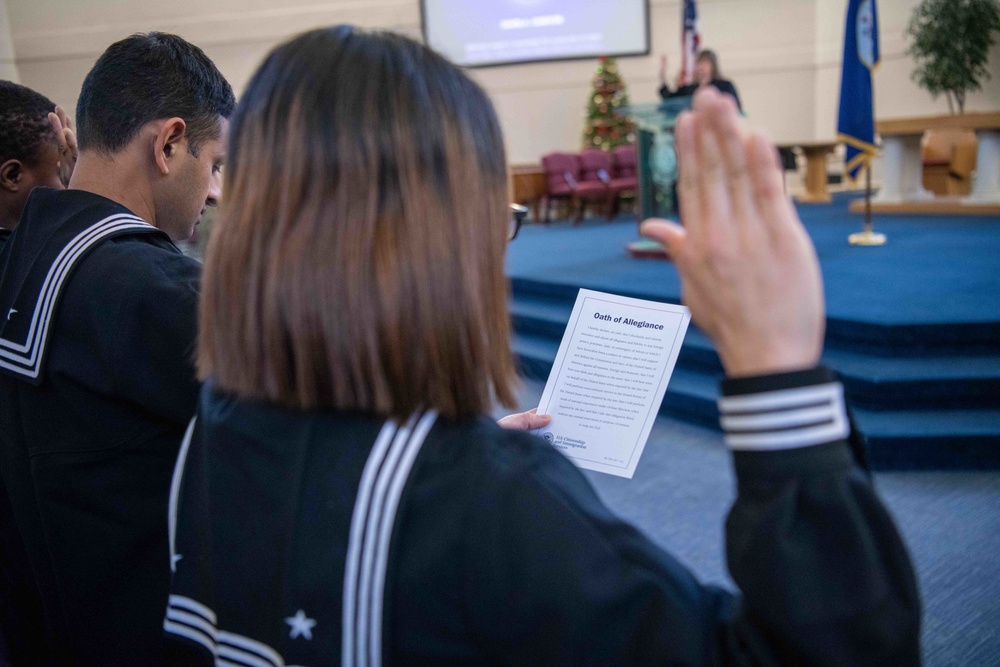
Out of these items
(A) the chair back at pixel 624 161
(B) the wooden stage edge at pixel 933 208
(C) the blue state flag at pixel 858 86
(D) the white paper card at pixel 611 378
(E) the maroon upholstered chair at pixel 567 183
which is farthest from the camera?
(A) the chair back at pixel 624 161

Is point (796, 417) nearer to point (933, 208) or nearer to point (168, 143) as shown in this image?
point (168, 143)

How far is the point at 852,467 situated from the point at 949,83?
385 inches

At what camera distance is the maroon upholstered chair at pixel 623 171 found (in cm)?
986

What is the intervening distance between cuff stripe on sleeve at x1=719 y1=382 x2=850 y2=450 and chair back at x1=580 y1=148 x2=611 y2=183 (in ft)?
31.1

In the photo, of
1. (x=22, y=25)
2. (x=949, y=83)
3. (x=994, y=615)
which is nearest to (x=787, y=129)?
(x=949, y=83)

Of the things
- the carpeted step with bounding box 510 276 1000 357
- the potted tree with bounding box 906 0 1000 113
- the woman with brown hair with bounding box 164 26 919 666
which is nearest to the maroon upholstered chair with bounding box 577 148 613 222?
the potted tree with bounding box 906 0 1000 113

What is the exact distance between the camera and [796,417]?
560mm

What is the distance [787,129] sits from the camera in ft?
35.5

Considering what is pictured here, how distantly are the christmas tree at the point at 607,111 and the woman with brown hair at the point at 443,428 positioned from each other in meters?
10.2

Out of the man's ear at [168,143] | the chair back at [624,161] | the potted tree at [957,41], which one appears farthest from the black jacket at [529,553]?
the chair back at [624,161]

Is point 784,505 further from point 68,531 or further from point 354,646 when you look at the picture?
point 68,531

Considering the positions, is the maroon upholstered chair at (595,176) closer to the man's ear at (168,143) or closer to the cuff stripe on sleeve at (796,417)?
the man's ear at (168,143)

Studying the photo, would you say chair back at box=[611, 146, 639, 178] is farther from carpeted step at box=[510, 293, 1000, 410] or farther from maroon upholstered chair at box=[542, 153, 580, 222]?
carpeted step at box=[510, 293, 1000, 410]

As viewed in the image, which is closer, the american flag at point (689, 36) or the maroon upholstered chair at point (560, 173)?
the american flag at point (689, 36)
